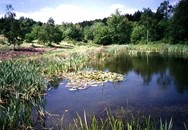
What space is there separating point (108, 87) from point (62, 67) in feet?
17.3

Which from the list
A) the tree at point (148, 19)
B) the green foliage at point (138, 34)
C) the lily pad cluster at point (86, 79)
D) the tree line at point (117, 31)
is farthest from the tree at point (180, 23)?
the lily pad cluster at point (86, 79)

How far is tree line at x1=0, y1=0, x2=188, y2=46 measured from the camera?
38906 mm

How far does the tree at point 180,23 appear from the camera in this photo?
46562 millimetres

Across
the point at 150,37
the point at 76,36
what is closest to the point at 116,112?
the point at 150,37

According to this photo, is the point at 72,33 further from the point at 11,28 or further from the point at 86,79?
the point at 86,79

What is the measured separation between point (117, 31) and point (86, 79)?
4952 cm

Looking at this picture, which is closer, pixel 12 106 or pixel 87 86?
pixel 12 106

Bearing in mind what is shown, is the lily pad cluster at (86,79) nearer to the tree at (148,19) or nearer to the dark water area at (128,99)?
the dark water area at (128,99)

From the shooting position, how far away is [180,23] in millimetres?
47344

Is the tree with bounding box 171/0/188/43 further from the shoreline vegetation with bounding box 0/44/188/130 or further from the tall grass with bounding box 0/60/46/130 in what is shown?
the tall grass with bounding box 0/60/46/130

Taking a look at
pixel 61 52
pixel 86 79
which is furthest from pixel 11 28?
pixel 86 79

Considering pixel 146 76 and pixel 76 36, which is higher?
pixel 76 36

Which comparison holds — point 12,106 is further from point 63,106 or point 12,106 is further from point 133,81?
point 133,81

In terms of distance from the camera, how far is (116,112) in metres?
8.97
